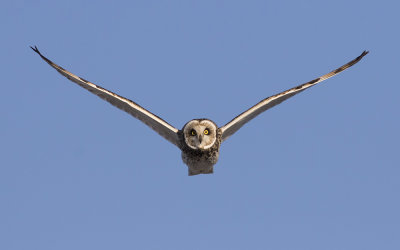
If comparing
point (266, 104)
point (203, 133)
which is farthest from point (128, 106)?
point (266, 104)

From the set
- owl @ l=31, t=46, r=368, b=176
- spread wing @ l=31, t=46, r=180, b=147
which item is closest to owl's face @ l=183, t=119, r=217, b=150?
owl @ l=31, t=46, r=368, b=176

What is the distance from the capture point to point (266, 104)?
22.0 metres

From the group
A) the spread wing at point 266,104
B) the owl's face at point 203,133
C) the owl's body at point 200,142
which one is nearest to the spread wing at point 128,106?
the owl's body at point 200,142

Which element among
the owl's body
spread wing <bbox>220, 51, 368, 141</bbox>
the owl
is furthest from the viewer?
spread wing <bbox>220, 51, 368, 141</bbox>

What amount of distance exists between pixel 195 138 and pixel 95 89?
12.0 ft

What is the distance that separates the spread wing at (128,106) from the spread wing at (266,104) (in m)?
1.79

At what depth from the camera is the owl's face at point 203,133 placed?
21.3m

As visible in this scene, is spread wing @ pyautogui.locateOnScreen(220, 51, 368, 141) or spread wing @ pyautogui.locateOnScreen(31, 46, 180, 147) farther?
spread wing @ pyautogui.locateOnScreen(220, 51, 368, 141)

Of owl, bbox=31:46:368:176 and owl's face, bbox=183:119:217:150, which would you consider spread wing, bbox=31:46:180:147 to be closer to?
owl, bbox=31:46:368:176

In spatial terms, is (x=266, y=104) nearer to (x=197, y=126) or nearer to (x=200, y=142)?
(x=197, y=126)

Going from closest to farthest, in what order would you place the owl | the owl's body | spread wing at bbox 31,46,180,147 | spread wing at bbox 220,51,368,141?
the owl's body → the owl → spread wing at bbox 31,46,180,147 → spread wing at bbox 220,51,368,141

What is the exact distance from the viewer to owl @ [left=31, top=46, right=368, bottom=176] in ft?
70.4

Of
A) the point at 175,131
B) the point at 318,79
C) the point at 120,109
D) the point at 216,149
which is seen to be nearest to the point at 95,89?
the point at 120,109

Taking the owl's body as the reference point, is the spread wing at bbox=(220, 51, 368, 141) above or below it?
above
